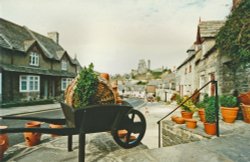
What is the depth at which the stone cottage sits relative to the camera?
1892cm

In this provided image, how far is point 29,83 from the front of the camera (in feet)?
70.8

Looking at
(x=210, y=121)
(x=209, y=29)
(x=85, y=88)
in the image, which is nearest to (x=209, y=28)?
(x=209, y=29)

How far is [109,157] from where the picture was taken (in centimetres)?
377

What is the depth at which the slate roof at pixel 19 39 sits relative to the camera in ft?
65.0

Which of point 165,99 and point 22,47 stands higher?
point 22,47

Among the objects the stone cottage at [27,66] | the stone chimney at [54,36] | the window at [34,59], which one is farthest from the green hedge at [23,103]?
the stone chimney at [54,36]

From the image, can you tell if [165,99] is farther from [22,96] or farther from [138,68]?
[138,68]

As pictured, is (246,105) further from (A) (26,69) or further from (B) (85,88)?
(A) (26,69)

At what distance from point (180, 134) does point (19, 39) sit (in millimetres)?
22196

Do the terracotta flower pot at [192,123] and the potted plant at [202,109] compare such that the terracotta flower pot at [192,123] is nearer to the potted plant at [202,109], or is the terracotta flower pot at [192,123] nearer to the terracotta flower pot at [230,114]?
the potted plant at [202,109]

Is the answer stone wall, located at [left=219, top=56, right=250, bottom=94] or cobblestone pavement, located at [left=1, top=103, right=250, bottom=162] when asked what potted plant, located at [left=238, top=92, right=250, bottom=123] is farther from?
stone wall, located at [left=219, top=56, right=250, bottom=94]

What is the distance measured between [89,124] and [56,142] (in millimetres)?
2368

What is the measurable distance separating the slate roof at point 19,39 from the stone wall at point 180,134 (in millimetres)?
17802

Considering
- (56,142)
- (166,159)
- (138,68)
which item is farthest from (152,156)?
(138,68)
